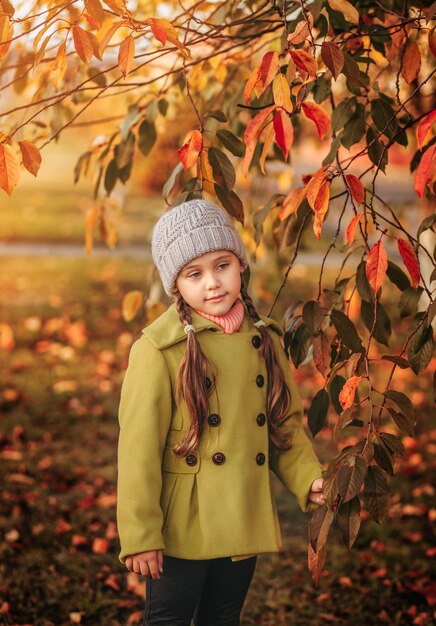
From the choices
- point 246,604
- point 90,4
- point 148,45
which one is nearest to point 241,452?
point 90,4

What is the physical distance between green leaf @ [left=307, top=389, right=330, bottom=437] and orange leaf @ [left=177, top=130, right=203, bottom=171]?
2.41 ft

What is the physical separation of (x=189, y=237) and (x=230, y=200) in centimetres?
26

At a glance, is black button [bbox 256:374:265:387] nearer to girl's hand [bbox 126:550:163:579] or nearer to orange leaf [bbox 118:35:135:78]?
girl's hand [bbox 126:550:163:579]

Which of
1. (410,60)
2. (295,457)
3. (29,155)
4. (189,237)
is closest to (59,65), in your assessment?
(29,155)

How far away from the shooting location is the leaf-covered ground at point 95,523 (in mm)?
3109

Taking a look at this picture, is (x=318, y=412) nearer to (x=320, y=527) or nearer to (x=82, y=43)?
(x=320, y=527)

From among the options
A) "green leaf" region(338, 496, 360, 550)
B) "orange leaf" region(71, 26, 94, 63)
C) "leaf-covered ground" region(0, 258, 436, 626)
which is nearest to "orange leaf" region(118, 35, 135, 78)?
"orange leaf" region(71, 26, 94, 63)

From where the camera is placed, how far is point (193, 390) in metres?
2.01

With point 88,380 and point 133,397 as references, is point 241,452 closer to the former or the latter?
point 133,397

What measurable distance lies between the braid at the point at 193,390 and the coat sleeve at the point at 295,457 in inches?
11.7

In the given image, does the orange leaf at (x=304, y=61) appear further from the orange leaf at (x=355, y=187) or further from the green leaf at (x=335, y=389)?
the green leaf at (x=335, y=389)

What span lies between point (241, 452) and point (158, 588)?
0.43m

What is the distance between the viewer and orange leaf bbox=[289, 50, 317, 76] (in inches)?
69.0

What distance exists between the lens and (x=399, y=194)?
1450 cm
